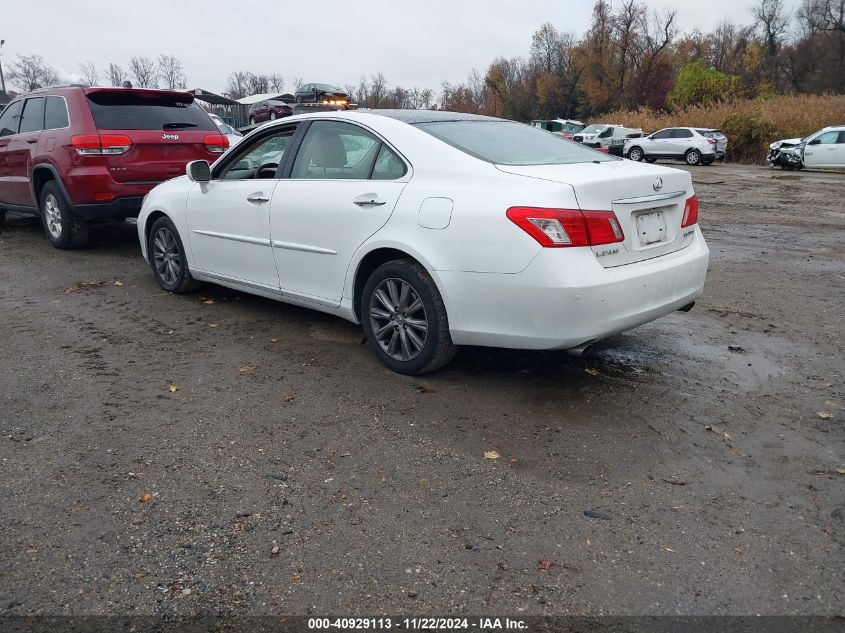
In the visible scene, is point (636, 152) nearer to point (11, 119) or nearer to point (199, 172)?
point (11, 119)

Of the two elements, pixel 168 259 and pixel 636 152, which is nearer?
pixel 168 259

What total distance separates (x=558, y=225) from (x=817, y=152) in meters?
25.2

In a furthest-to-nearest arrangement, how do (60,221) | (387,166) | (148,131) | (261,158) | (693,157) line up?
1. (693,157)
2. (60,221)
3. (148,131)
4. (261,158)
5. (387,166)

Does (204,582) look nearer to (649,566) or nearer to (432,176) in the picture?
(649,566)

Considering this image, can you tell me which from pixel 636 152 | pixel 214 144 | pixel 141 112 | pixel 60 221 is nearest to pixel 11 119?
pixel 60 221

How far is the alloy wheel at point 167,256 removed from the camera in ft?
20.0

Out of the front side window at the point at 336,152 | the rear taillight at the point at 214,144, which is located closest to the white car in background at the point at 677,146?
the rear taillight at the point at 214,144

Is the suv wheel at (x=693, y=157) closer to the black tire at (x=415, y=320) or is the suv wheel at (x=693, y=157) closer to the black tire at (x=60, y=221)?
the black tire at (x=60, y=221)

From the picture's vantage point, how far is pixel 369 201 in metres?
4.23

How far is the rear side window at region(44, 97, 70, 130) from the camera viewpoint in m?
7.76

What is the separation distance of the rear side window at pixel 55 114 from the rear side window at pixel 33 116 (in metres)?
0.13

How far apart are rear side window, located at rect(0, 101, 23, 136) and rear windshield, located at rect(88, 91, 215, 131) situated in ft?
5.84

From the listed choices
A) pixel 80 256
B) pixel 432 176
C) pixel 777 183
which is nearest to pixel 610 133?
pixel 777 183

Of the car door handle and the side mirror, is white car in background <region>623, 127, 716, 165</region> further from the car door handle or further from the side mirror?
the car door handle
